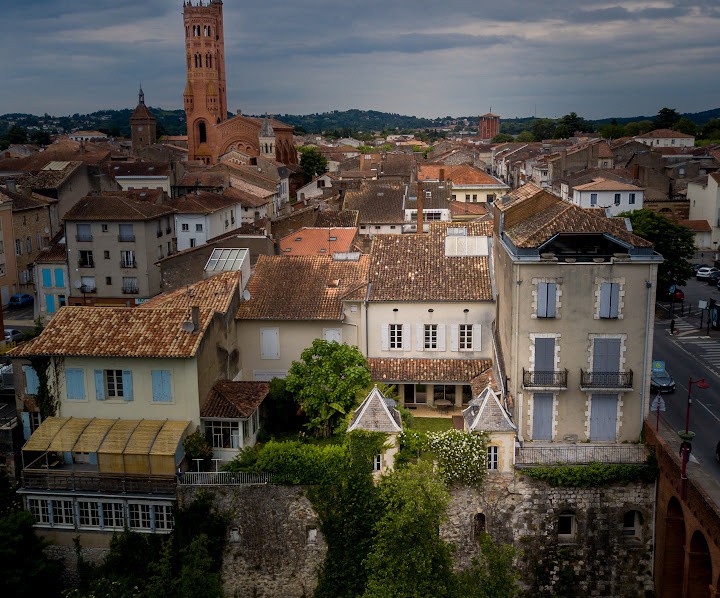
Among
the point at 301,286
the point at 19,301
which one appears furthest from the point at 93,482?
the point at 19,301

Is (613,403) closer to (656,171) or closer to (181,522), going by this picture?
(181,522)

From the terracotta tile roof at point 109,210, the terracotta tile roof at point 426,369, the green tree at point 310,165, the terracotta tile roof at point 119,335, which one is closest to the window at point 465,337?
the terracotta tile roof at point 426,369

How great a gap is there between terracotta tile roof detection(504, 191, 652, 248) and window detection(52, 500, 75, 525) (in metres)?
21.3

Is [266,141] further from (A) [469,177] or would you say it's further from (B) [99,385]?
(B) [99,385]

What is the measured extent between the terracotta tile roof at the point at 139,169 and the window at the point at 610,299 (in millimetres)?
60807

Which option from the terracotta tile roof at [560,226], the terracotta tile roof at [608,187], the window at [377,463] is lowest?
the window at [377,463]

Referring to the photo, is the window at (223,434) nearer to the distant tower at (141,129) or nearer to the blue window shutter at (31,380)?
the blue window shutter at (31,380)

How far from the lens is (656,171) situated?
91.6 metres

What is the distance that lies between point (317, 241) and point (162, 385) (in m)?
25.8

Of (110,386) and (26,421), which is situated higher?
(110,386)

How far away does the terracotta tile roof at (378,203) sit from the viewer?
243ft

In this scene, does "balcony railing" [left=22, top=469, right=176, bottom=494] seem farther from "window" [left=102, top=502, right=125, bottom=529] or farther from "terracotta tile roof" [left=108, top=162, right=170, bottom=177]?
"terracotta tile roof" [left=108, top=162, right=170, bottom=177]

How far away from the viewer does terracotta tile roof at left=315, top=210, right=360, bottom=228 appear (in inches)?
2689

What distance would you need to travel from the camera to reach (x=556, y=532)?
30.1 m
